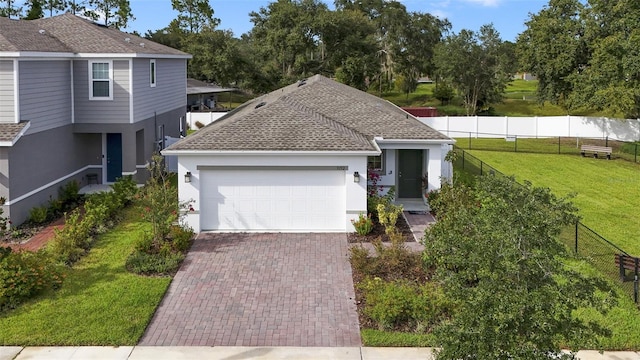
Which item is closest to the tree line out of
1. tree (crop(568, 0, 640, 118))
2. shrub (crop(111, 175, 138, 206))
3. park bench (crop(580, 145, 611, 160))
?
tree (crop(568, 0, 640, 118))

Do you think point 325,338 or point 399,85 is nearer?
point 325,338

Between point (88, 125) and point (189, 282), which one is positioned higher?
point (88, 125)

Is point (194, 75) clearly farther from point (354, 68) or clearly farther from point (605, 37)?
point (605, 37)

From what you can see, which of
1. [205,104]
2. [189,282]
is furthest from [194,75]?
[189,282]

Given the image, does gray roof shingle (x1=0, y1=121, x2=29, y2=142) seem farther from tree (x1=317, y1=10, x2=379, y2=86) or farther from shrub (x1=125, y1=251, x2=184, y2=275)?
tree (x1=317, y1=10, x2=379, y2=86)

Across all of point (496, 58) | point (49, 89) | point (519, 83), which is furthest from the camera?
point (519, 83)

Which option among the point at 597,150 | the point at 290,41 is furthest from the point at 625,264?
the point at 290,41

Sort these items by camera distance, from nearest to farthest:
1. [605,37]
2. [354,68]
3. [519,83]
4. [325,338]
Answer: [325,338]
[605,37]
[354,68]
[519,83]
